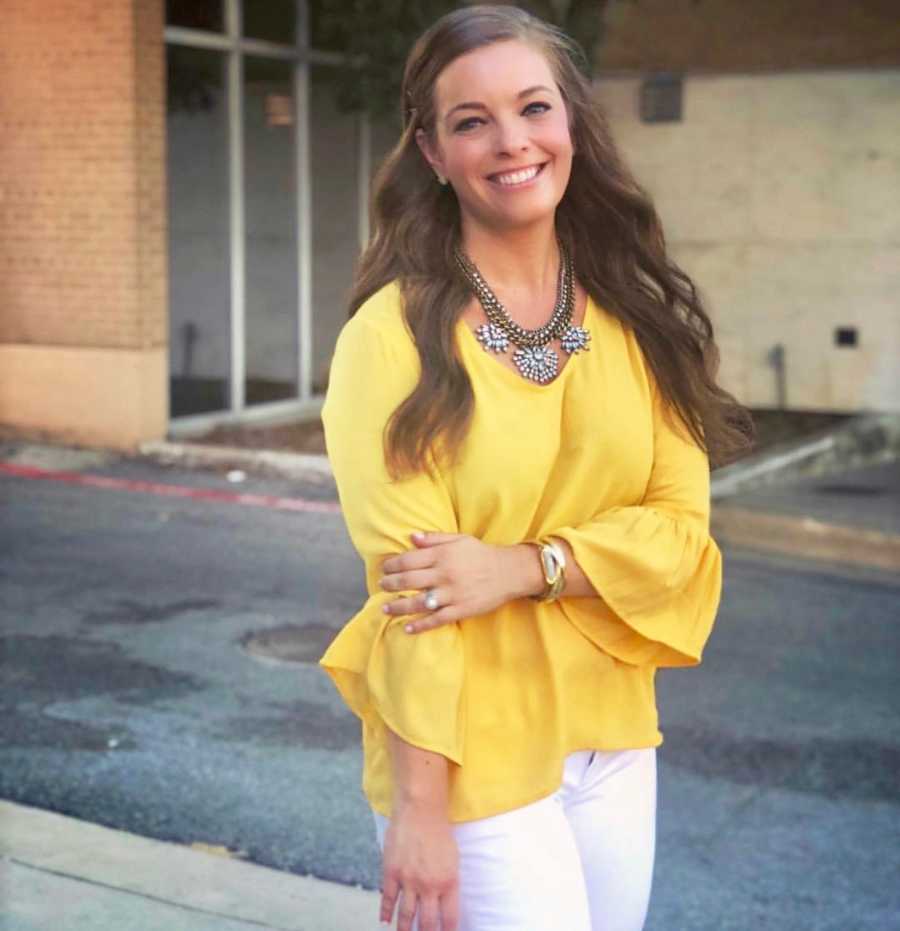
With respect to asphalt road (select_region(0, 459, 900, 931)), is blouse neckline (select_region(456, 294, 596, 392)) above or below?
above

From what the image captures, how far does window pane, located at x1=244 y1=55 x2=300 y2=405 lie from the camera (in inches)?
600

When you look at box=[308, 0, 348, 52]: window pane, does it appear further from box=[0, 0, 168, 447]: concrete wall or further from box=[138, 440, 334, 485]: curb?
box=[138, 440, 334, 485]: curb

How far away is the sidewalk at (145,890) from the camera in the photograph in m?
4.47

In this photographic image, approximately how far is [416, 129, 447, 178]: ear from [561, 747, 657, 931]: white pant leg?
92cm

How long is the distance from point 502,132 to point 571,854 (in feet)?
3.47

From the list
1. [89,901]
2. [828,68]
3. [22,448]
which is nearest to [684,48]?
[828,68]

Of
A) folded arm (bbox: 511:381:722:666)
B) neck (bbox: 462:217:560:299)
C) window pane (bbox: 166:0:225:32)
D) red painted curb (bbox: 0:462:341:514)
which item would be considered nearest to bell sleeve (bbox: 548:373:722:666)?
folded arm (bbox: 511:381:722:666)

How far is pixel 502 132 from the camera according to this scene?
2.55m

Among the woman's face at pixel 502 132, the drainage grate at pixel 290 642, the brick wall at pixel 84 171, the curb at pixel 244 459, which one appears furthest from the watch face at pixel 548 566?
the brick wall at pixel 84 171

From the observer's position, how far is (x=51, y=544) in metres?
9.82

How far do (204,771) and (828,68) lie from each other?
11.8m

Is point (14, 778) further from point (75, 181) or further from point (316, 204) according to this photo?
point (316, 204)

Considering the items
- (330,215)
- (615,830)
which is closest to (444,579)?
(615,830)

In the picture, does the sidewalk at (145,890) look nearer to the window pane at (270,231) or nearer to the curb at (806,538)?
the curb at (806,538)
